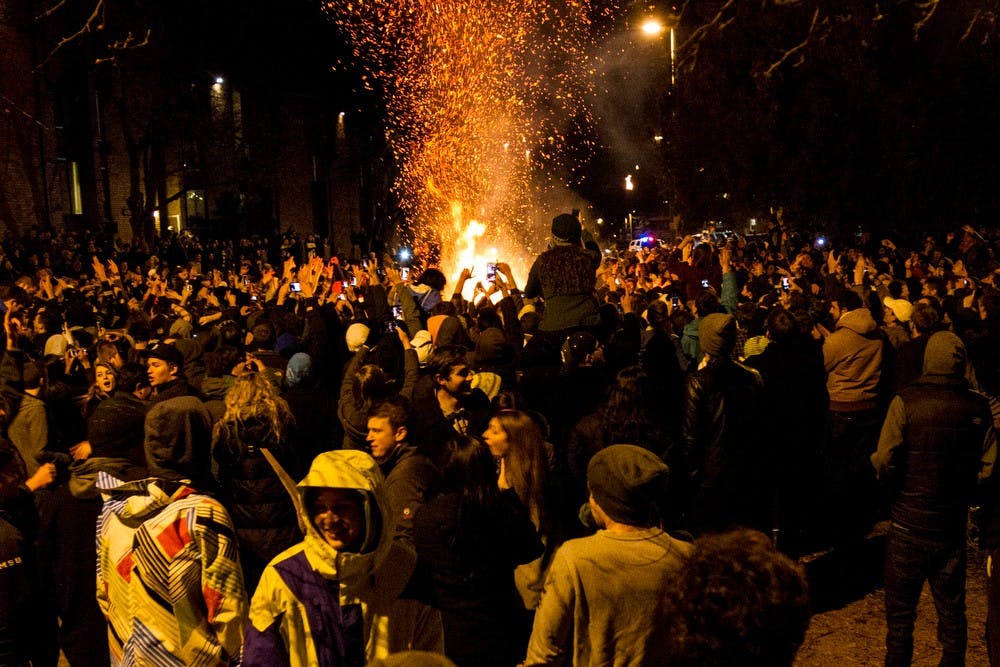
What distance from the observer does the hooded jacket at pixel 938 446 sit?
5.03 m

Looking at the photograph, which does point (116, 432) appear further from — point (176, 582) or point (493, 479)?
point (493, 479)

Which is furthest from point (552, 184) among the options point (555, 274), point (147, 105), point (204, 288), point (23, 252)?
point (555, 274)

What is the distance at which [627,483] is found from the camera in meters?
3.35

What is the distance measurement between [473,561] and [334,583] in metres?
0.73

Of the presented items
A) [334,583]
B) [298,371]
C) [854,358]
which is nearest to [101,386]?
[298,371]

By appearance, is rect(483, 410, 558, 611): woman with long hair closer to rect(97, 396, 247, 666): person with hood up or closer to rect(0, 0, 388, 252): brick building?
rect(97, 396, 247, 666): person with hood up

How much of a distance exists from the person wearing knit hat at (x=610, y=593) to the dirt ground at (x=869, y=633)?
299 cm

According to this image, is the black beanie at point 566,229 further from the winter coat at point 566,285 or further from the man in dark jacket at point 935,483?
the man in dark jacket at point 935,483

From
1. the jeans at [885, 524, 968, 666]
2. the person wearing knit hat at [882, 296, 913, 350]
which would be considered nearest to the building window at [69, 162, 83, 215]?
the person wearing knit hat at [882, 296, 913, 350]

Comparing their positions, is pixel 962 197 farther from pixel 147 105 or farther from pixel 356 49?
pixel 356 49

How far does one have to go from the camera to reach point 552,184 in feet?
216

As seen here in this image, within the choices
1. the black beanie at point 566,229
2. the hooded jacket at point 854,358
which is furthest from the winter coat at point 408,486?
the hooded jacket at point 854,358

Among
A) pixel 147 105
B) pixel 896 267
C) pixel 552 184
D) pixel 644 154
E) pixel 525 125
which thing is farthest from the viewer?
pixel 552 184

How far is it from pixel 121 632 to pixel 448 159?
2446 centimetres
